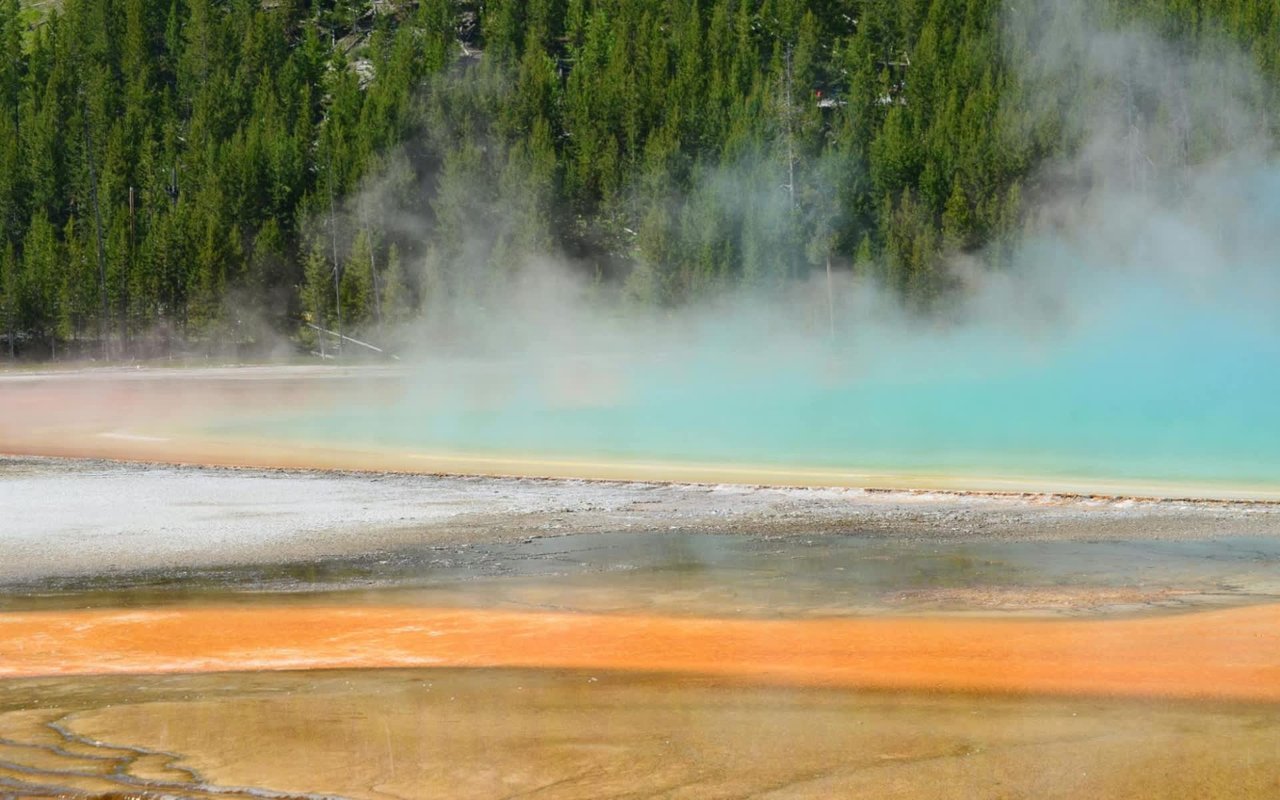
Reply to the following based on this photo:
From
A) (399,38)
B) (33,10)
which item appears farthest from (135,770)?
(33,10)

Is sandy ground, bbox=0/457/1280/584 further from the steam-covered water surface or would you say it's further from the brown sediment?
the steam-covered water surface

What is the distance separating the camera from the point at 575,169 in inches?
2115

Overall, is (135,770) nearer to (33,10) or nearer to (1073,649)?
(1073,649)

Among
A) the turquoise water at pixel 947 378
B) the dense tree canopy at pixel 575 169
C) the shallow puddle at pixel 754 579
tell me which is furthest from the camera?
the dense tree canopy at pixel 575 169

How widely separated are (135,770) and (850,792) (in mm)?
2598

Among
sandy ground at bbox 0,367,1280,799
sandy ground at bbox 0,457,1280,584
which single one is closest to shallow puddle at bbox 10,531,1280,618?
sandy ground at bbox 0,367,1280,799

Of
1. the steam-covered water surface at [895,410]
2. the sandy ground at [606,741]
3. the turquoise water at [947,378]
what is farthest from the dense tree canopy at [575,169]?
the sandy ground at [606,741]

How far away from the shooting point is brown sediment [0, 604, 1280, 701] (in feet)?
23.7

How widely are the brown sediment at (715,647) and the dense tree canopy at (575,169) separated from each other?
39759 millimetres

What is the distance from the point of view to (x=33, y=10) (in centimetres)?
8206

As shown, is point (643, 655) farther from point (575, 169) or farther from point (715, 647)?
point (575, 169)

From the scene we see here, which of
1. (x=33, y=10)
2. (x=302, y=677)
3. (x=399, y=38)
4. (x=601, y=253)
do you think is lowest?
(x=302, y=677)

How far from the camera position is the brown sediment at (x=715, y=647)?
23.7ft

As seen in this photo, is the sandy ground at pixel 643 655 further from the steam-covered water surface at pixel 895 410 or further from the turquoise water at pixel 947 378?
the turquoise water at pixel 947 378
